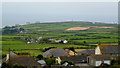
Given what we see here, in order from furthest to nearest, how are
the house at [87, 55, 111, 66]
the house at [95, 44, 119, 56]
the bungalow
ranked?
the house at [95, 44, 119, 56] < the bungalow < the house at [87, 55, 111, 66]

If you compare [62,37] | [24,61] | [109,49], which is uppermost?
[109,49]

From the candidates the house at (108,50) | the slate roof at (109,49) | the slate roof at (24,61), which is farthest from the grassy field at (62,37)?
the slate roof at (109,49)

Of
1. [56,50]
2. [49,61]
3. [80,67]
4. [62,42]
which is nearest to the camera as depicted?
[80,67]

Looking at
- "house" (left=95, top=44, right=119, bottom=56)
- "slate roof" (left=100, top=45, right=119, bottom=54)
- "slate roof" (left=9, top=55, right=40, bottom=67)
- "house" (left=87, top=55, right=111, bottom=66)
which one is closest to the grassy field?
"slate roof" (left=9, top=55, right=40, bottom=67)

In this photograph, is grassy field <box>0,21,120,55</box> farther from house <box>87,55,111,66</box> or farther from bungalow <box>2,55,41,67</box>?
house <box>87,55,111,66</box>

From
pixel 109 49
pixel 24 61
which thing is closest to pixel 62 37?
pixel 109 49

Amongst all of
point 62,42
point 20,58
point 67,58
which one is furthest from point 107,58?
point 62,42

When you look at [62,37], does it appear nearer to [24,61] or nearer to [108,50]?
[108,50]

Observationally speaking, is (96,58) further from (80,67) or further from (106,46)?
(106,46)

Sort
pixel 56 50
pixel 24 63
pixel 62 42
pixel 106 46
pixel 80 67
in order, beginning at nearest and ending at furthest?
pixel 80 67 → pixel 24 63 → pixel 106 46 → pixel 56 50 → pixel 62 42

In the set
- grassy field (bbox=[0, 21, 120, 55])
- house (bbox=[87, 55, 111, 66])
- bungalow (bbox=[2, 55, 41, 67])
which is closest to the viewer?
house (bbox=[87, 55, 111, 66])

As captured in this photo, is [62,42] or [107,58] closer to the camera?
[107,58]
